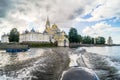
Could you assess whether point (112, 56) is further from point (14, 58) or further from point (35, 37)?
point (35, 37)

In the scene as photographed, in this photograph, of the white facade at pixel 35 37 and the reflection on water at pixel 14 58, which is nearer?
the reflection on water at pixel 14 58

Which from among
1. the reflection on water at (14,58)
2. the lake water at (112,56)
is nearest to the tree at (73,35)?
the lake water at (112,56)

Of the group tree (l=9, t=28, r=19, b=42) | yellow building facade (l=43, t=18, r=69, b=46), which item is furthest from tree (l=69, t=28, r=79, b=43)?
tree (l=9, t=28, r=19, b=42)

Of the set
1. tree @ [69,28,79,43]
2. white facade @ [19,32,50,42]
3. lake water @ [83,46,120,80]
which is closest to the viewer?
lake water @ [83,46,120,80]

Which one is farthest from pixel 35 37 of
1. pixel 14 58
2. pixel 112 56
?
pixel 112 56

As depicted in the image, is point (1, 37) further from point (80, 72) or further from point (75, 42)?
point (80, 72)

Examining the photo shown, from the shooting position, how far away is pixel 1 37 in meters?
198

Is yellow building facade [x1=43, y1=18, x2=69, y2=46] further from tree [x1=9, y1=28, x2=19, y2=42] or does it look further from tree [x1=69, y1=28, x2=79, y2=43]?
tree [x1=9, y1=28, x2=19, y2=42]

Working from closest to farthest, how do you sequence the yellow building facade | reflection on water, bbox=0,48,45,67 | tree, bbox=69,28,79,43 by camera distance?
reflection on water, bbox=0,48,45,67, tree, bbox=69,28,79,43, the yellow building facade

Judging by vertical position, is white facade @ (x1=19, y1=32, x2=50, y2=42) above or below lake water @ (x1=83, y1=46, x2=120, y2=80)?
above

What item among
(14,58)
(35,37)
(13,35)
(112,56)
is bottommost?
(14,58)

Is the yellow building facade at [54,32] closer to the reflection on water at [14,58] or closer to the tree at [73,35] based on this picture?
the tree at [73,35]

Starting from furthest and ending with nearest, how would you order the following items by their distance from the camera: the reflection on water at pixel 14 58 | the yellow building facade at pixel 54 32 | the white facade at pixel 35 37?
the white facade at pixel 35 37 → the yellow building facade at pixel 54 32 → the reflection on water at pixel 14 58

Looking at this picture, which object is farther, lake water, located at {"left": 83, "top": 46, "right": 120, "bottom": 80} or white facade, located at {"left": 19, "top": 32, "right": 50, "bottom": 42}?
white facade, located at {"left": 19, "top": 32, "right": 50, "bottom": 42}
